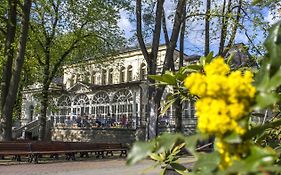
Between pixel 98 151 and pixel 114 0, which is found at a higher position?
pixel 114 0

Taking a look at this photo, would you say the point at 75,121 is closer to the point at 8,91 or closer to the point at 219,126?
the point at 8,91

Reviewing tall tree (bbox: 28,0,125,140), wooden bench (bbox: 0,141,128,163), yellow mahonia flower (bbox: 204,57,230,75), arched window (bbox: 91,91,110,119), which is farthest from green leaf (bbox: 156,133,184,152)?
arched window (bbox: 91,91,110,119)

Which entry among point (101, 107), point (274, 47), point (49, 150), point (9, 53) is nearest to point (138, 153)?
point (274, 47)

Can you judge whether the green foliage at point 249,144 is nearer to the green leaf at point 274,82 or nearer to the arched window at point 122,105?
the green leaf at point 274,82

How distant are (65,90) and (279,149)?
149 feet

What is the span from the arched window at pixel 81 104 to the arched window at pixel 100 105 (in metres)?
1.23

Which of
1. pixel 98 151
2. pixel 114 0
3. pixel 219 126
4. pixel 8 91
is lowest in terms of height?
pixel 98 151

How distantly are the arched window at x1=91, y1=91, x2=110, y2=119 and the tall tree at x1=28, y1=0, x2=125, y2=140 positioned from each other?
1132 centimetres

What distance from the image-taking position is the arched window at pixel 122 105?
3979cm

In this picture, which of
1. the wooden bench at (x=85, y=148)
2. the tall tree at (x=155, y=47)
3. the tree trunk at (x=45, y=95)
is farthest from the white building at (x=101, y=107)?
the tall tree at (x=155, y=47)

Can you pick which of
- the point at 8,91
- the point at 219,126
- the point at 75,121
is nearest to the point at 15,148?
the point at 8,91

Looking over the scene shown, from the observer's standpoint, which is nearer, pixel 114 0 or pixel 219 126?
pixel 219 126

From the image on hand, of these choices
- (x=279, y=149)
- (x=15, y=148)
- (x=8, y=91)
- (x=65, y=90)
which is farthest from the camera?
(x=65, y=90)

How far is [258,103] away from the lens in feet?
3.53
